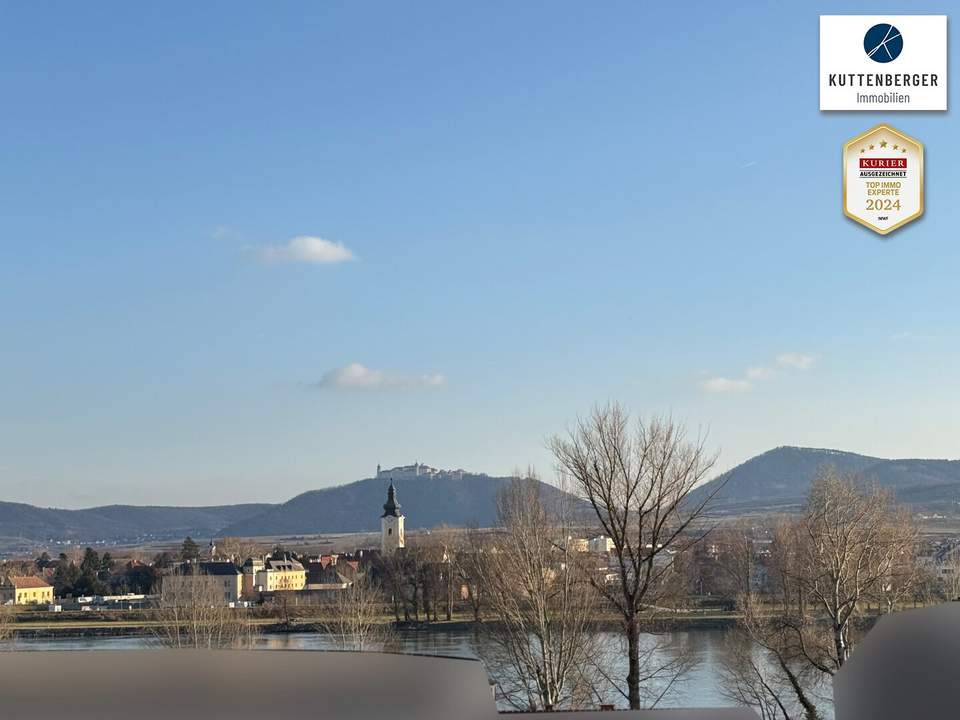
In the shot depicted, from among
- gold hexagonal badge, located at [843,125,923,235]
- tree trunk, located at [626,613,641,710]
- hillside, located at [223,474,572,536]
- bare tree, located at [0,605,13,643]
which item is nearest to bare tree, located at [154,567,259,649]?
hillside, located at [223,474,572,536]

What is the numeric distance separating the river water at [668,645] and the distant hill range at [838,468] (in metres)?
1.97

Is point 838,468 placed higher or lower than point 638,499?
higher

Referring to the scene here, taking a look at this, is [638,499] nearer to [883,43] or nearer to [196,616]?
[883,43]

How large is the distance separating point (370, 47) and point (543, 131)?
2.69m

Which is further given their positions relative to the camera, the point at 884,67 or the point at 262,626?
the point at 262,626

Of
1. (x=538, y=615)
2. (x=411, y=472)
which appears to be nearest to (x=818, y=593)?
(x=538, y=615)

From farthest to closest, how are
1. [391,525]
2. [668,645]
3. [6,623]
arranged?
[391,525], [6,623], [668,645]

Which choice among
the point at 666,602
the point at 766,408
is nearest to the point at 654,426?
the point at 666,602

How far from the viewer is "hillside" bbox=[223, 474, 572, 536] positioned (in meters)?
20.7

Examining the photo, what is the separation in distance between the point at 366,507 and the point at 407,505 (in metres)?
1.41

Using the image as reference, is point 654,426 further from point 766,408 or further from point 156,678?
point 766,408

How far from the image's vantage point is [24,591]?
55.6 ft

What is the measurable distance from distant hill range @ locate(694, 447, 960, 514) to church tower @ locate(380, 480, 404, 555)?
18.5 feet

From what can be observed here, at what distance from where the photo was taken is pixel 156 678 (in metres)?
3.09
